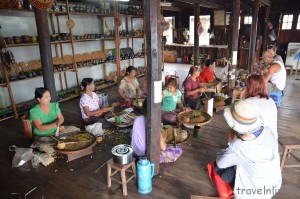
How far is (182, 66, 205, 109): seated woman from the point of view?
524 centimetres

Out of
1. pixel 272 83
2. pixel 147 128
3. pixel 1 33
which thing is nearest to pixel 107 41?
pixel 1 33

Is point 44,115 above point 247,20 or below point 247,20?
below

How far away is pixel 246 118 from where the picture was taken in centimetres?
198

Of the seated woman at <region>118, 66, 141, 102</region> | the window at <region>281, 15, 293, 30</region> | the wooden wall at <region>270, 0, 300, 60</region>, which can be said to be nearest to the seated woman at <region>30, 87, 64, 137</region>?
the seated woman at <region>118, 66, 141, 102</region>

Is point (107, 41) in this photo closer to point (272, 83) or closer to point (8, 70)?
point (8, 70)

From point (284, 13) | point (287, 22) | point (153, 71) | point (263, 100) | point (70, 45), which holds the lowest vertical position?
point (263, 100)

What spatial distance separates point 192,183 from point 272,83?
336 centimetres

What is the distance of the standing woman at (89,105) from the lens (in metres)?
4.43

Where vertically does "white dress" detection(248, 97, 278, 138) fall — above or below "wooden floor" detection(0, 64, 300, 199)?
above

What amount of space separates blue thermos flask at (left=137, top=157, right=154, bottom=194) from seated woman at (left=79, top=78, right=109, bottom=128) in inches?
78.7

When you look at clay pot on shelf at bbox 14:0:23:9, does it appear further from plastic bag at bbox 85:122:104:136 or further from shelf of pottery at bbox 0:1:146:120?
plastic bag at bbox 85:122:104:136

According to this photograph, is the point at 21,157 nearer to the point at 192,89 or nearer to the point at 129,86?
the point at 129,86

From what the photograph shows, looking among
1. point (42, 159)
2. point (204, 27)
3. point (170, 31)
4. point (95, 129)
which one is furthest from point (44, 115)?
point (170, 31)

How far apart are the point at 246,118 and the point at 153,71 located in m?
1.23
